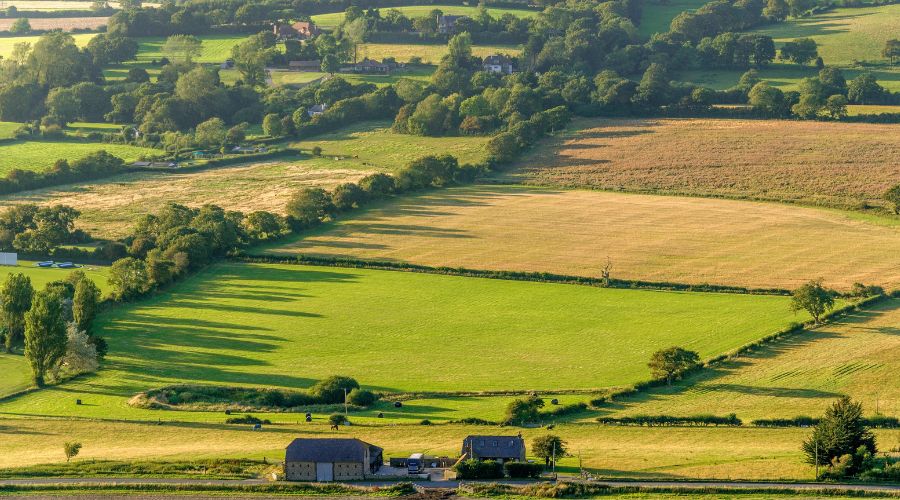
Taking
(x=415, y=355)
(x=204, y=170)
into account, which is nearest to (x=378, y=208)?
(x=204, y=170)

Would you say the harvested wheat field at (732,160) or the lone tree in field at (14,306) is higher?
the harvested wheat field at (732,160)

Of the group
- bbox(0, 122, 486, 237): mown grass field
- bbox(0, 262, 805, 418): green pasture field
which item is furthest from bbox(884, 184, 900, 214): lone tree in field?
bbox(0, 122, 486, 237): mown grass field

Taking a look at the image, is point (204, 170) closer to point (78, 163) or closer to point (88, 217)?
point (78, 163)

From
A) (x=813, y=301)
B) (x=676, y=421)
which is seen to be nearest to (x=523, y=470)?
(x=676, y=421)

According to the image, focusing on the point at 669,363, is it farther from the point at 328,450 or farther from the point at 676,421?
the point at 328,450

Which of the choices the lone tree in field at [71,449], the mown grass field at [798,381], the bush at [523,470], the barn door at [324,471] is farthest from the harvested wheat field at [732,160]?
the lone tree in field at [71,449]

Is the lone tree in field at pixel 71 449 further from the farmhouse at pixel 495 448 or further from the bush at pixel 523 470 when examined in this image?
the bush at pixel 523 470
